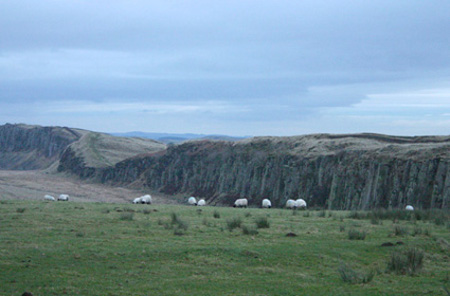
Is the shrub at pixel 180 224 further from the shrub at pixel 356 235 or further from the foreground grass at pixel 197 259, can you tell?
the shrub at pixel 356 235

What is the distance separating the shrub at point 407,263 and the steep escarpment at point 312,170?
2673 cm

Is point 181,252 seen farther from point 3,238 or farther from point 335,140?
point 335,140

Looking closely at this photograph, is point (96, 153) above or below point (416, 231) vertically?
below

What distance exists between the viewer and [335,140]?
205 feet

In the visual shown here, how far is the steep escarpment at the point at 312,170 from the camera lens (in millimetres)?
43594

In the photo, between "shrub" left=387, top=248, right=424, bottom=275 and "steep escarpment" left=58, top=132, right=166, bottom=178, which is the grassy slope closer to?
"steep escarpment" left=58, top=132, right=166, bottom=178

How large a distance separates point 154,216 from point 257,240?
31.1 feet

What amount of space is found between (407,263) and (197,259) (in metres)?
6.26

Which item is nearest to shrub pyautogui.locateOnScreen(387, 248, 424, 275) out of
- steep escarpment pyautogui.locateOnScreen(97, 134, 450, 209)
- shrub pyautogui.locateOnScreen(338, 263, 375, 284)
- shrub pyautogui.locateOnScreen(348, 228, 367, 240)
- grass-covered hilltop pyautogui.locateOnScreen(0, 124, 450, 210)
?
shrub pyautogui.locateOnScreen(338, 263, 375, 284)

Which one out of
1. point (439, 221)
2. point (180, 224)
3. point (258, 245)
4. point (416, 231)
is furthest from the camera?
point (439, 221)

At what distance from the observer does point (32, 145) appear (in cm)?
16038

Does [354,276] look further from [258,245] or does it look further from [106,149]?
[106,149]

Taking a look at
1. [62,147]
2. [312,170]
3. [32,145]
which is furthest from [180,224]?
[32,145]

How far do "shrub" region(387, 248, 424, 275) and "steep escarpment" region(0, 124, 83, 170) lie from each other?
13950 cm
